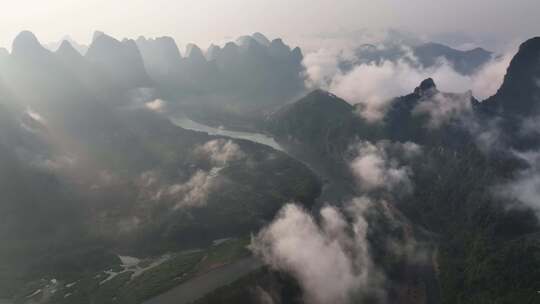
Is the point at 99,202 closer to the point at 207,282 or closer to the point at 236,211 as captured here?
the point at 236,211

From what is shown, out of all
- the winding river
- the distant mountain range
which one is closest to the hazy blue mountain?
the distant mountain range

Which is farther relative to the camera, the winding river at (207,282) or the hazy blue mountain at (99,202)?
the hazy blue mountain at (99,202)

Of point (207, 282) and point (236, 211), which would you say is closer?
point (207, 282)

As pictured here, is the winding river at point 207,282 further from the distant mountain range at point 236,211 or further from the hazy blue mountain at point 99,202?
the hazy blue mountain at point 99,202

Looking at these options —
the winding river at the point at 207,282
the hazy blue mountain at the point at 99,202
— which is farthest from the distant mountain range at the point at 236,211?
the winding river at the point at 207,282

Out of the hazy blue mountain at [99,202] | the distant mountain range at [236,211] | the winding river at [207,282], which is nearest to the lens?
the winding river at [207,282]

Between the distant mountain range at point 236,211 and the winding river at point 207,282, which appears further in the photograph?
the distant mountain range at point 236,211

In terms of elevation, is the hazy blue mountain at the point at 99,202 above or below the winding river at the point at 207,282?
above

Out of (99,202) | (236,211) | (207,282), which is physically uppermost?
(99,202)

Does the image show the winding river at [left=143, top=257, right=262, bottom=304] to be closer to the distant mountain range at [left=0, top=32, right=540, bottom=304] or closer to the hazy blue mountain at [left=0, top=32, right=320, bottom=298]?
the distant mountain range at [left=0, top=32, right=540, bottom=304]

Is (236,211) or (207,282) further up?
(236,211)

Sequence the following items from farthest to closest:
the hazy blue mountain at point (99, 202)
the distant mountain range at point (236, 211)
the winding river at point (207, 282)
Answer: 1. the hazy blue mountain at point (99, 202)
2. the distant mountain range at point (236, 211)
3. the winding river at point (207, 282)

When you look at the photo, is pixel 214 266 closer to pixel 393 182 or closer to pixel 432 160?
pixel 393 182

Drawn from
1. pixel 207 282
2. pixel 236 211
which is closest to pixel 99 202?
pixel 236 211
